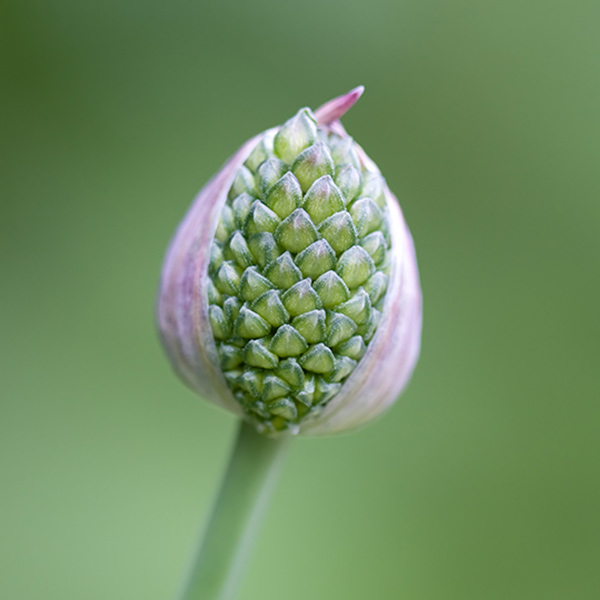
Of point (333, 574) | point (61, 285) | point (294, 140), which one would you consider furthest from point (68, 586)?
point (294, 140)

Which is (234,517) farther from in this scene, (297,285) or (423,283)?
(423,283)

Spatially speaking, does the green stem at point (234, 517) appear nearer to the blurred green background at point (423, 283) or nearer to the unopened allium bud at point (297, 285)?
the unopened allium bud at point (297, 285)

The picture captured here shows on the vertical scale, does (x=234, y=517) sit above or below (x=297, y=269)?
below

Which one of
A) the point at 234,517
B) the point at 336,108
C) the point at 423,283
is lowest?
the point at 234,517

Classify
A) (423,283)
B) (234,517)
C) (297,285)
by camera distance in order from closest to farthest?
(297,285) → (234,517) → (423,283)

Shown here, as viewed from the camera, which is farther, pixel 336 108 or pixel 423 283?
pixel 423 283

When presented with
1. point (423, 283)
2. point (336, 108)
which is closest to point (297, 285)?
point (336, 108)
